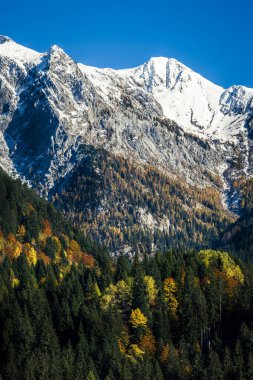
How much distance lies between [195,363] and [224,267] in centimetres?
4252

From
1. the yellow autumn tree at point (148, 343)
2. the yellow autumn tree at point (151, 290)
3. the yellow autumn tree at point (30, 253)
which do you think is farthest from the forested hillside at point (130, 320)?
the yellow autumn tree at point (30, 253)

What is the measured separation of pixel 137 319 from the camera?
133 meters

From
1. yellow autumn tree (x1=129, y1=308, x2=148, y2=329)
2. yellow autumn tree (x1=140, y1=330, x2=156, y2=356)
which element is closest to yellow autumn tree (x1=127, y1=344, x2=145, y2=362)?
yellow autumn tree (x1=140, y1=330, x2=156, y2=356)

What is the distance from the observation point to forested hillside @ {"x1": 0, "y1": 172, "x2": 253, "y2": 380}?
4555 inches

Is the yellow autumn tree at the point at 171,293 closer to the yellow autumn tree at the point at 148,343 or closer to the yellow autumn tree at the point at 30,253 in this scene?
the yellow autumn tree at the point at 148,343

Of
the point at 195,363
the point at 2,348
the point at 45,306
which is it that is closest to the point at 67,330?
the point at 45,306

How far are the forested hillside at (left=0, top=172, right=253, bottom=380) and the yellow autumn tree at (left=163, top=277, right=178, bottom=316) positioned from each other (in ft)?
0.74

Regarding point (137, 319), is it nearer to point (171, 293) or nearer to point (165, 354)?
point (165, 354)

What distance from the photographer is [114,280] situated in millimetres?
153500

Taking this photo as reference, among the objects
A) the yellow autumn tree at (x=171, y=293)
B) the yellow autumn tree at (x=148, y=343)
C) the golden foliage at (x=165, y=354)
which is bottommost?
the golden foliage at (x=165, y=354)

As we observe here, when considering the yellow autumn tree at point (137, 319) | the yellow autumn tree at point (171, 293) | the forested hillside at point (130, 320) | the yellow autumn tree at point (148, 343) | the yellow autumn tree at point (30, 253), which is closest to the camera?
the forested hillside at point (130, 320)

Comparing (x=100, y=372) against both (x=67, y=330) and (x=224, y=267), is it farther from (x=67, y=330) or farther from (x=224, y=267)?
(x=224, y=267)

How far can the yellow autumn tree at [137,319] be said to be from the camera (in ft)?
434

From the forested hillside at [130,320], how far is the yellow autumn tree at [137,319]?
0.75ft
